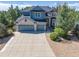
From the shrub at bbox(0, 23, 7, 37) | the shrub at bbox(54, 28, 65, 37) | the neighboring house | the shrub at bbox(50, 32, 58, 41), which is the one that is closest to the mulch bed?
the shrub at bbox(50, 32, 58, 41)

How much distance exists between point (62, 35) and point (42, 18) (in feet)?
9.77

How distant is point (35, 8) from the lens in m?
14.6

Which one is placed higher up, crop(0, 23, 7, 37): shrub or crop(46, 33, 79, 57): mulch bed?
crop(0, 23, 7, 37): shrub

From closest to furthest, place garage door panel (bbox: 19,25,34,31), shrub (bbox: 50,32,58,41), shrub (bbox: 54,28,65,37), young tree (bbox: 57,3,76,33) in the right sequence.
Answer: shrub (bbox: 50,32,58,41)
shrub (bbox: 54,28,65,37)
young tree (bbox: 57,3,76,33)
garage door panel (bbox: 19,25,34,31)

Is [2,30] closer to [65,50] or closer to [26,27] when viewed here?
[26,27]

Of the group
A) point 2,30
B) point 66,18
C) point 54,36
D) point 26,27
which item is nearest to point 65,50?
point 54,36

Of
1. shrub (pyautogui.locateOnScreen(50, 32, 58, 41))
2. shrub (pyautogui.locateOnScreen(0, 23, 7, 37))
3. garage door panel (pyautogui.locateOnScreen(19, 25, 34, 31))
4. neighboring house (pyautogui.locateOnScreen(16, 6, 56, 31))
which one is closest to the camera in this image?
shrub (pyautogui.locateOnScreen(50, 32, 58, 41))

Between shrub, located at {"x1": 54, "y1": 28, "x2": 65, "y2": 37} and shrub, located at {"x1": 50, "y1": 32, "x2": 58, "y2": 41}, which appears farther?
shrub, located at {"x1": 54, "y1": 28, "x2": 65, "y2": 37}

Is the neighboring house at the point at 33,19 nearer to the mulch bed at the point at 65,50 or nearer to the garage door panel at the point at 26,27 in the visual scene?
the garage door panel at the point at 26,27

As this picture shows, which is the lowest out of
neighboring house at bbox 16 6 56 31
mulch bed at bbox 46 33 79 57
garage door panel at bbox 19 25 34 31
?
mulch bed at bbox 46 33 79 57

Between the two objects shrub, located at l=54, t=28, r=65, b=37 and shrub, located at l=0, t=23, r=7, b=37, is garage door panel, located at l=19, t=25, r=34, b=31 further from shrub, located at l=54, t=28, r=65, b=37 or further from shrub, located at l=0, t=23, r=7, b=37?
shrub, located at l=54, t=28, r=65, b=37

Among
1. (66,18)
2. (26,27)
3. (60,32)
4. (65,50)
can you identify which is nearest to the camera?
(65,50)

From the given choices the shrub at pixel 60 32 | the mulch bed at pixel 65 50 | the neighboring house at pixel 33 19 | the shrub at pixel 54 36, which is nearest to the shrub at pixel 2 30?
the neighboring house at pixel 33 19

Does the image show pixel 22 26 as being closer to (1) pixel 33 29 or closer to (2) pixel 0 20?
(1) pixel 33 29
